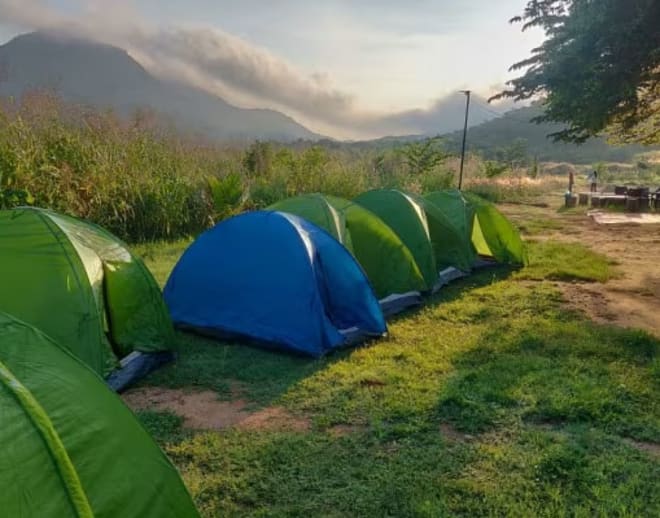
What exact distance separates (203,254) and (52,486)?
→ 385 cm

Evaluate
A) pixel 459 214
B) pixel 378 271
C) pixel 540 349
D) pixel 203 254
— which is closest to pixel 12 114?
pixel 203 254

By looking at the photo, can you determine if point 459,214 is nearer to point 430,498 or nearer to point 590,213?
point 430,498

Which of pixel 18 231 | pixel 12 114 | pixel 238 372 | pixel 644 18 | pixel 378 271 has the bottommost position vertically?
pixel 238 372

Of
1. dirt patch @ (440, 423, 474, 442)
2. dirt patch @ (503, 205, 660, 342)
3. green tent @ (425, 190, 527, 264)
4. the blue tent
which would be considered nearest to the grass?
dirt patch @ (503, 205, 660, 342)

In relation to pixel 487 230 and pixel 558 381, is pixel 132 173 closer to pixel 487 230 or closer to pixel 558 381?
pixel 487 230

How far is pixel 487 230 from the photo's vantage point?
8.77 meters

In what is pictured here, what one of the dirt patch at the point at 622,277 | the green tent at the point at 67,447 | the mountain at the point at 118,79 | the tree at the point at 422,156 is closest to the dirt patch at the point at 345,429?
the green tent at the point at 67,447

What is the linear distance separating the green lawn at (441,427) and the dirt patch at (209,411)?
0.09m

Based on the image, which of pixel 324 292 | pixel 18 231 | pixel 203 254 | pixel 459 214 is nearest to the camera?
pixel 18 231

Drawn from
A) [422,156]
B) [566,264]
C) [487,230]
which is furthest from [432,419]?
[422,156]

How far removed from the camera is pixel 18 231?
4.19 metres

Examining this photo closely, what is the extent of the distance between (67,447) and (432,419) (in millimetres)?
2578

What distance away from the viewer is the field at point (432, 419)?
305cm

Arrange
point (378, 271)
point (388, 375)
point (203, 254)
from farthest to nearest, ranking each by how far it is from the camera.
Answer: point (378, 271) < point (203, 254) < point (388, 375)
